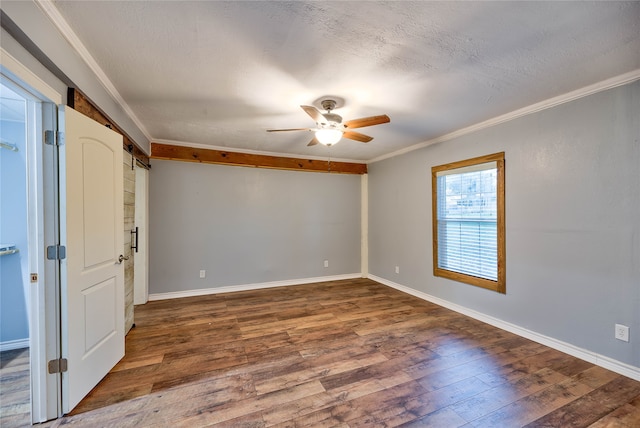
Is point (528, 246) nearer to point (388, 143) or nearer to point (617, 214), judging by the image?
point (617, 214)

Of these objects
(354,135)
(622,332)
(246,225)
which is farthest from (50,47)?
(622,332)

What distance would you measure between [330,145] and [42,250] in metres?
2.40

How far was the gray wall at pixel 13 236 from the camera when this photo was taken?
2512 mm

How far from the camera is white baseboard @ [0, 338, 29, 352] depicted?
2517 mm

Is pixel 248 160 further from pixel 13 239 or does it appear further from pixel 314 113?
pixel 13 239

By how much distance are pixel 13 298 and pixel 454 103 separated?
4.81 m

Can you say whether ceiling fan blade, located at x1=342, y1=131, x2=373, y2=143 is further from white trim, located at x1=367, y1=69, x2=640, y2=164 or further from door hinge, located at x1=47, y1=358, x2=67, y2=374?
door hinge, located at x1=47, y1=358, x2=67, y2=374

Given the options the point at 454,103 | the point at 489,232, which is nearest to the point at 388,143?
the point at 454,103

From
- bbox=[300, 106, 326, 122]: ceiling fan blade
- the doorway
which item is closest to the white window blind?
bbox=[300, 106, 326, 122]: ceiling fan blade

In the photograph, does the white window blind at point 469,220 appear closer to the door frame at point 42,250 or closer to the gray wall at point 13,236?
the door frame at point 42,250

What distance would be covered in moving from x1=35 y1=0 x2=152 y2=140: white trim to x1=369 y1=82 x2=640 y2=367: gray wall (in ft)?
13.1

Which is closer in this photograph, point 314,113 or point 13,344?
point 314,113

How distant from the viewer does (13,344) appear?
255 cm

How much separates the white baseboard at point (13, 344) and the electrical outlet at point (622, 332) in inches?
215
